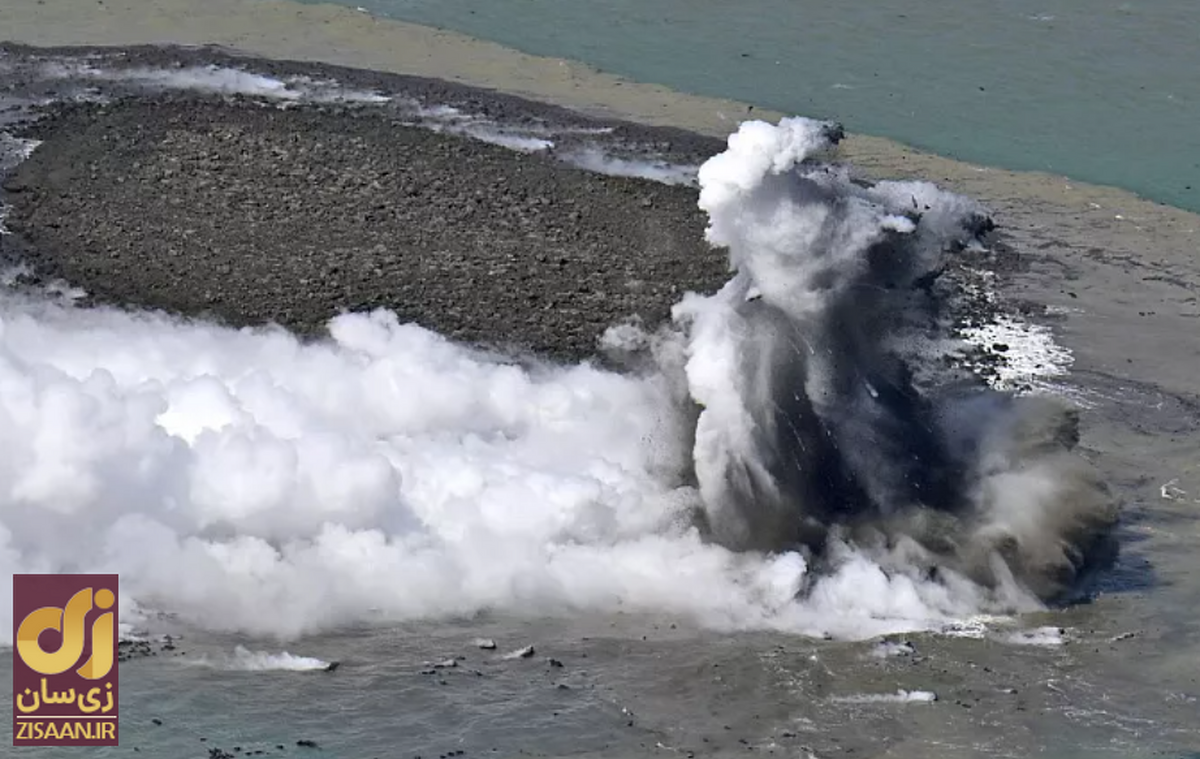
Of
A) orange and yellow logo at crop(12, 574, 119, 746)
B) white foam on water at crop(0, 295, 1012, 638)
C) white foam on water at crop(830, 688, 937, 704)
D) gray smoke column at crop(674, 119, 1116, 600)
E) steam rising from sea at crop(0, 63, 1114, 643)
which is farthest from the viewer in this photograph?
gray smoke column at crop(674, 119, 1116, 600)

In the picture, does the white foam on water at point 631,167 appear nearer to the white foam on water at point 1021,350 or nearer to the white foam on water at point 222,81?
the white foam on water at point 222,81

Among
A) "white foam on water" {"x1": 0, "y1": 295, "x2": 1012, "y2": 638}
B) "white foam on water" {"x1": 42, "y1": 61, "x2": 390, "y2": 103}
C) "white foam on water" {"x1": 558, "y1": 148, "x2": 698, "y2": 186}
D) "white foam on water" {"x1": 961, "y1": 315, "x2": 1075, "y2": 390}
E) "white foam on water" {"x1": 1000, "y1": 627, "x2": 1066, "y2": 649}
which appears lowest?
"white foam on water" {"x1": 1000, "y1": 627, "x2": 1066, "y2": 649}

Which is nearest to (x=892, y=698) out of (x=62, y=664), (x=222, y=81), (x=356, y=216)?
(x=62, y=664)

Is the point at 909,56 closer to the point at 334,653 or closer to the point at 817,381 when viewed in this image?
the point at 817,381

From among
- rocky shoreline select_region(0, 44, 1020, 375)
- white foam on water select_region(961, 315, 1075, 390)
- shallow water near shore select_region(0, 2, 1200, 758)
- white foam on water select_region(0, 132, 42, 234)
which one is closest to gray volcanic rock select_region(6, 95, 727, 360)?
rocky shoreline select_region(0, 44, 1020, 375)

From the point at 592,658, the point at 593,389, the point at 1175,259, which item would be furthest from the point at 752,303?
the point at 1175,259

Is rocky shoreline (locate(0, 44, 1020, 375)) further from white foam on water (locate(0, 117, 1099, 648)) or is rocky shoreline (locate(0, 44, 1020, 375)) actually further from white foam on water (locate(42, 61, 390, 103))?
white foam on water (locate(0, 117, 1099, 648))
